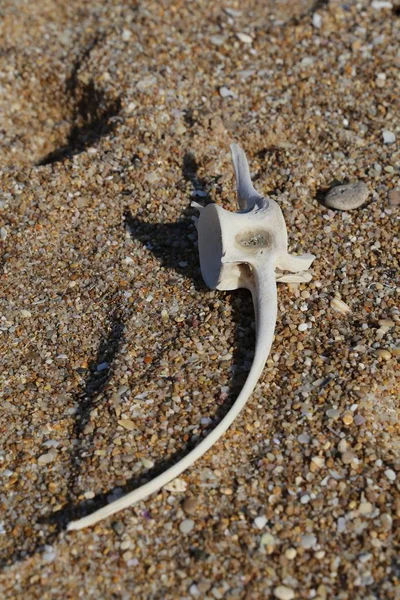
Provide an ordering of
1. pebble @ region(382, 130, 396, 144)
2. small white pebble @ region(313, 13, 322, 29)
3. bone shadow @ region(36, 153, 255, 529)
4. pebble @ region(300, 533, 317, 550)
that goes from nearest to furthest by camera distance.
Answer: pebble @ region(300, 533, 317, 550)
bone shadow @ region(36, 153, 255, 529)
pebble @ region(382, 130, 396, 144)
small white pebble @ region(313, 13, 322, 29)

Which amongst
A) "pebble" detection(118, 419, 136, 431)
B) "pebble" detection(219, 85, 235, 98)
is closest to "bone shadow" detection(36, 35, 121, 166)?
"pebble" detection(219, 85, 235, 98)

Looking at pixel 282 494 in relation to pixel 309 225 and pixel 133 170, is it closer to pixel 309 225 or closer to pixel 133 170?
pixel 309 225

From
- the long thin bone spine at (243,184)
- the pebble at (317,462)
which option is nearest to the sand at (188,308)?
the pebble at (317,462)

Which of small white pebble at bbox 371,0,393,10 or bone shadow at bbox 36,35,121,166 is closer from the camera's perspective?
bone shadow at bbox 36,35,121,166

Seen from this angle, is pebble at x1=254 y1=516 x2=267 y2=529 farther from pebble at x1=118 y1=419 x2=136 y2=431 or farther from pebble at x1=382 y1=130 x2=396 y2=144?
pebble at x1=382 y1=130 x2=396 y2=144

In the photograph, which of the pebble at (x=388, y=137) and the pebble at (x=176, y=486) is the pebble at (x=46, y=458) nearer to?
the pebble at (x=176, y=486)

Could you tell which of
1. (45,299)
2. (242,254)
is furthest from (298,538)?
(45,299)
